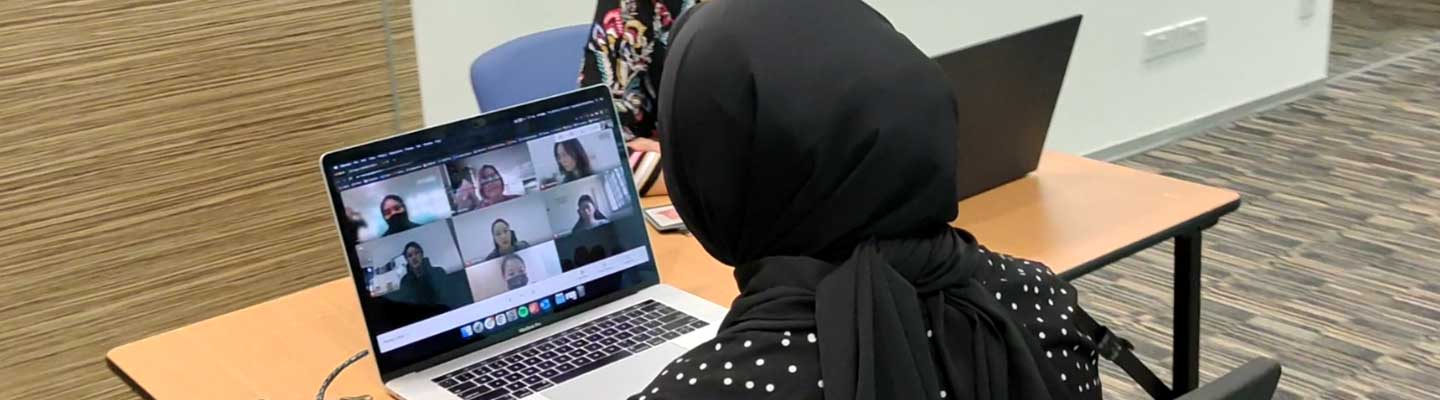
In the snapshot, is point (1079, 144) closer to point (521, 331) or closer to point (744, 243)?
point (521, 331)

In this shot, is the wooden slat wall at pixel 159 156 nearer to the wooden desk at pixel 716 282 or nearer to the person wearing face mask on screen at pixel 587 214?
the wooden desk at pixel 716 282

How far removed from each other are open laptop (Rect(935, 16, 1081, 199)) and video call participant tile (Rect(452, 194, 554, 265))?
1.71 feet

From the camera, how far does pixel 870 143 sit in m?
1.06

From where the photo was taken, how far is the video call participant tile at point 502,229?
5.05 ft

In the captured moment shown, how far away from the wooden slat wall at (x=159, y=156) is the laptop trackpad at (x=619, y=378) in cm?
139

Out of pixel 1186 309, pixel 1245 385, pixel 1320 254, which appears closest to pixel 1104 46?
pixel 1320 254

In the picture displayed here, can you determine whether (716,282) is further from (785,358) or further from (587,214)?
(785,358)

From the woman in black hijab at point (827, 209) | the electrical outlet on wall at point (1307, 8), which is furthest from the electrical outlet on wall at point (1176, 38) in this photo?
the woman in black hijab at point (827, 209)

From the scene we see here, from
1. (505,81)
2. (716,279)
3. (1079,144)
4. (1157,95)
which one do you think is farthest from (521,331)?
(1157,95)

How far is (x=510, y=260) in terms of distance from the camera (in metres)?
1.58

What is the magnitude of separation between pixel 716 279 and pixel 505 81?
81 centimetres

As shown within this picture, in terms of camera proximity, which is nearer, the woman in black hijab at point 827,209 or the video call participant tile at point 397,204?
the woman in black hijab at point 827,209

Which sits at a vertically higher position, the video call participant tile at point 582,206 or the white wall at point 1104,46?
the video call participant tile at point 582,206

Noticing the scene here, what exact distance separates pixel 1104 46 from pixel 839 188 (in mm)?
3252
